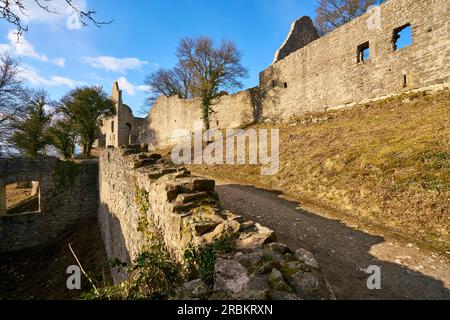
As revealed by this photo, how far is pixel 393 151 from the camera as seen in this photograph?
26.7ft

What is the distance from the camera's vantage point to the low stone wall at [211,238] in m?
2.31

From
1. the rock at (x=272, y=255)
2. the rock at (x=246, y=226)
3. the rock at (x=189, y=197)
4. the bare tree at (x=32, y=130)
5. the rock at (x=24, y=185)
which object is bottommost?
the rock at (x=24, y=185)

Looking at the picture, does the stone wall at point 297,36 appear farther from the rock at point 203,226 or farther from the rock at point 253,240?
the rock at point 253,240

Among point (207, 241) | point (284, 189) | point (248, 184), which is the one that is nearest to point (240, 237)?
point (207, 241)

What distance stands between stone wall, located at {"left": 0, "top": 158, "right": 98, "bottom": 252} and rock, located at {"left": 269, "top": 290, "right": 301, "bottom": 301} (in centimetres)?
1527

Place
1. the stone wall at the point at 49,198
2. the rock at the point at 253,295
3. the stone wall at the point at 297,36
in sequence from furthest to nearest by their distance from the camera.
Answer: the stone wall at the point at 297,36
the stone wall at the point at 49,198
the rock at the point at 253,295

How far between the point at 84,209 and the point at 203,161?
7.49 m

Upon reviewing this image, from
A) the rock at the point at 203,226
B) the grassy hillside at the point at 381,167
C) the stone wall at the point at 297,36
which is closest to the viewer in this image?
the rock at the point at 203,226

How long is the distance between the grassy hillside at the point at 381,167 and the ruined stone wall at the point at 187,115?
9891 millimetres

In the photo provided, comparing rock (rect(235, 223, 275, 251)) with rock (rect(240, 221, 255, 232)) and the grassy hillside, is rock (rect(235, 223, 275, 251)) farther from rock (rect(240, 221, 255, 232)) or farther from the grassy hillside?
the grassy hillside

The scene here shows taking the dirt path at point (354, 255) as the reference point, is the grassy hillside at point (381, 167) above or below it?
above

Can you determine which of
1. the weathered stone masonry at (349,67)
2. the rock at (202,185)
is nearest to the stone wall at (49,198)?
the rock at (202,185)

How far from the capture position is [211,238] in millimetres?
3238

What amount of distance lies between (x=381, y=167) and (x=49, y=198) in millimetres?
15617
